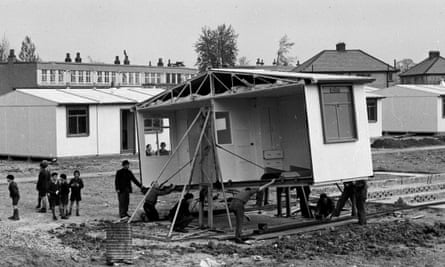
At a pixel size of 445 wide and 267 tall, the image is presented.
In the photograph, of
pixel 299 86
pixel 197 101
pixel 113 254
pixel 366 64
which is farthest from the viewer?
pixel 366 64

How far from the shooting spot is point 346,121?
1838 cm

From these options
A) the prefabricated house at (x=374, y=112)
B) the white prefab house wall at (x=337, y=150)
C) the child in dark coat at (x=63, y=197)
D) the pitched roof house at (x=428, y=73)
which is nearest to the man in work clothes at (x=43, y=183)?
the child in dark coat at (x=63, y=197)

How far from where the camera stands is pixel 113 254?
571 inches

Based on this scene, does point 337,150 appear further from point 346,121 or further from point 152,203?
point 152,203

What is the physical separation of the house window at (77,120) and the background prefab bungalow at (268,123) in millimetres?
13749

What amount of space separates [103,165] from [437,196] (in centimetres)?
1527

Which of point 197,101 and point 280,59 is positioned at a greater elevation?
point 280,59

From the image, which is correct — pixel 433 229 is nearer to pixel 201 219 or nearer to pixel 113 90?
pixel 201 219

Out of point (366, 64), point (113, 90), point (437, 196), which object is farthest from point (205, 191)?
point (366, 64)

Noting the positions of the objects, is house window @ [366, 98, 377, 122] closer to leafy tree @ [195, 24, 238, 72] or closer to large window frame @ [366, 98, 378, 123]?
large window frame @ [366, 98, 378, 123]

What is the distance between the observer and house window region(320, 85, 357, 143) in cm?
1781

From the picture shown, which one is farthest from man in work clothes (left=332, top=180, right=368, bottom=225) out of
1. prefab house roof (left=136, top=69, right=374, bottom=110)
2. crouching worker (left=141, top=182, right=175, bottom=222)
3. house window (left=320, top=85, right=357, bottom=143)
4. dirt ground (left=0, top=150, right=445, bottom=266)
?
crouching worker (left=141, top=182, right=175, bottom=222)

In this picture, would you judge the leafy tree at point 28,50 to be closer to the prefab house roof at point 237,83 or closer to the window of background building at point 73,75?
the window of background building at point 73,75

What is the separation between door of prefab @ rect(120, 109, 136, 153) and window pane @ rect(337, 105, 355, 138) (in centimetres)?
2121
